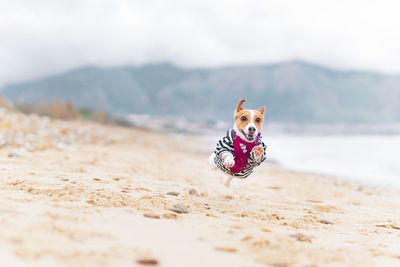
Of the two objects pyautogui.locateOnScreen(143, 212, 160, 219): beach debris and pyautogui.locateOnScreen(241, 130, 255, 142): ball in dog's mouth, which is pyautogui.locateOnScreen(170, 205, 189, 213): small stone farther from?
pyautogui.locateOnScreen(241, 130, 255, 142): ball in dog's mouth

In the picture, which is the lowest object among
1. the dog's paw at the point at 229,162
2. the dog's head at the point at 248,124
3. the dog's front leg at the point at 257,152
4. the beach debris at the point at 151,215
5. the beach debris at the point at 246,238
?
the beach debris at the point at 246,238

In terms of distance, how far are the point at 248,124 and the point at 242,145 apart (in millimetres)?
311

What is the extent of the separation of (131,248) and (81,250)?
0.31 metres

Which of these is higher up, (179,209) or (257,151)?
(257,151)

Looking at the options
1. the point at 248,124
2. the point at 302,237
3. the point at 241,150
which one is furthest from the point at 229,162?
the point at 302,237

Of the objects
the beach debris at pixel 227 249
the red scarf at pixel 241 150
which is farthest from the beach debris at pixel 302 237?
the red scarf at pixel 241 150

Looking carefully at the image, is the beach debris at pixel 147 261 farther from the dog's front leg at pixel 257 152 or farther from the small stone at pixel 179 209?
the dog's front leg at pixel 257 152

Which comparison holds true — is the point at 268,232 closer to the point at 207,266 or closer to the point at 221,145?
the point at 207,266

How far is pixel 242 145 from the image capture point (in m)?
4.80

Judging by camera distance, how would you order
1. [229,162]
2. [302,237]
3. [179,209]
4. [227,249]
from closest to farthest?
[227,249] < [302,237] < [179,209] < [229,162]

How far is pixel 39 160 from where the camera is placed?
668 cm

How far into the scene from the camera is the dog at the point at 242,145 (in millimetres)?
4691

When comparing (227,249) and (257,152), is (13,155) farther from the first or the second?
(227,249)

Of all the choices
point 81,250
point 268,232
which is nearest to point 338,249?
point 268,232
